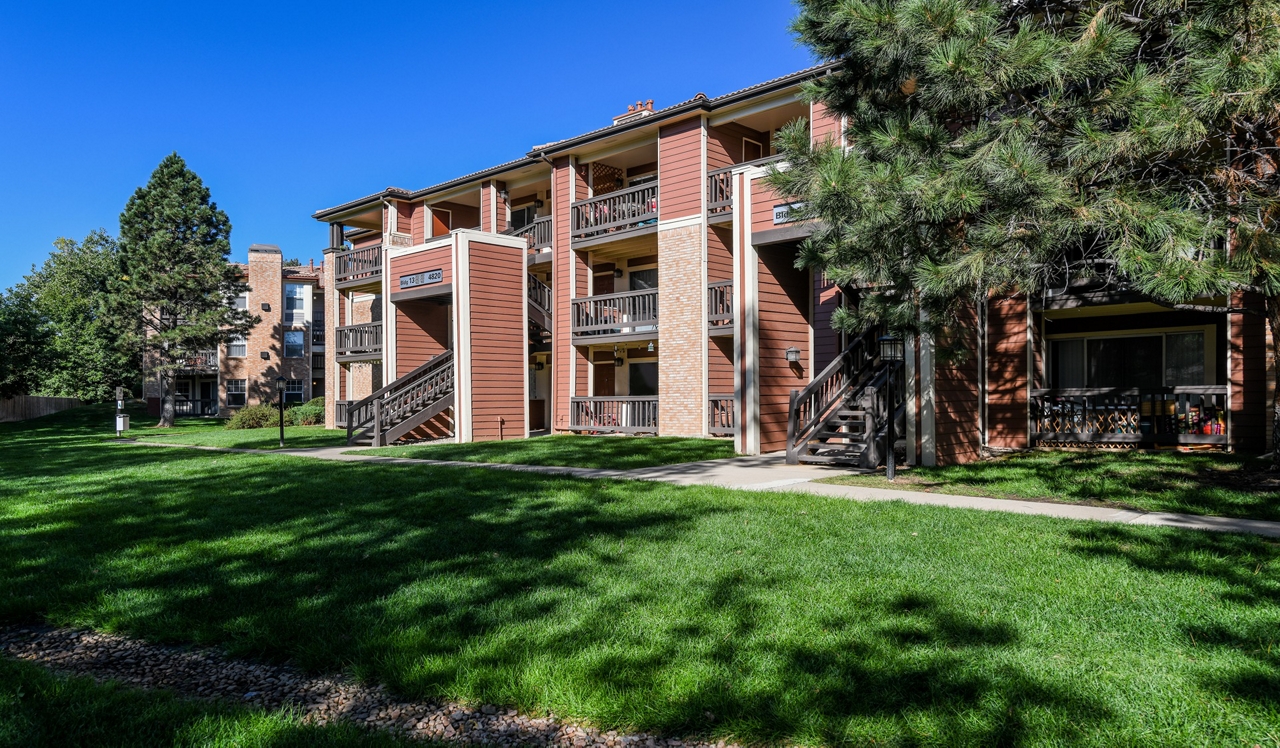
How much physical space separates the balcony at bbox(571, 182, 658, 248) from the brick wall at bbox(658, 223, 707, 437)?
1.01 metres

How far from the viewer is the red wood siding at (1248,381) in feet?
40.8

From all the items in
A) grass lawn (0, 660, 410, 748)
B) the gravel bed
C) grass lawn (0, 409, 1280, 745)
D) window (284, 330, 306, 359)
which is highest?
window (284, 330, 306, 359)

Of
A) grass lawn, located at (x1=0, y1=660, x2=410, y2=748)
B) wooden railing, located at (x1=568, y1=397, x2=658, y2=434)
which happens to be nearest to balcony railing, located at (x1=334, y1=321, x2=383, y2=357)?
wooden railing, located at (x1=568, y1=397, x2=658, y2=434)

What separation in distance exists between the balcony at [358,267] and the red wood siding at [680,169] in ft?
36.9

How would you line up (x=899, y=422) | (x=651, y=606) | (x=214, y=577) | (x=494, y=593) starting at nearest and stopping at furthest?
(x=651, y=606)
(x=494, y=593)
(x=214, y=577)
(x=899, y=422)

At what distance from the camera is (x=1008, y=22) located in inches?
321

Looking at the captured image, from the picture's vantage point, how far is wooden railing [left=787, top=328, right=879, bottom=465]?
12031mm

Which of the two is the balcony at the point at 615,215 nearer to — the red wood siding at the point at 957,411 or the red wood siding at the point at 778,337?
the red wood siding at the point at 778,337

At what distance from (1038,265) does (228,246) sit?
35.8 m

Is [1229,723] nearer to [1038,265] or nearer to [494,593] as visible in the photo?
[494,593]

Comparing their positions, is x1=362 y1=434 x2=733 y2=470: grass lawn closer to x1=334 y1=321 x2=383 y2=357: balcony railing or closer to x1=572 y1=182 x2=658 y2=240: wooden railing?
x1=572 y1=182 x2=658 y2=240: wooden railing

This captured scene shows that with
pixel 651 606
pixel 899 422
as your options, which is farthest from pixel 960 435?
pixel 651 606

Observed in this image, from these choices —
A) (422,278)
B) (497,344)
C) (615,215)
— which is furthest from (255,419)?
(615,215)

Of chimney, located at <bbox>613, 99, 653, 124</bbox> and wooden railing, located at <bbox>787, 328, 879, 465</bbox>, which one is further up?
chimney, located at <bbox>613, 99, 653, 124</bbox>
